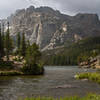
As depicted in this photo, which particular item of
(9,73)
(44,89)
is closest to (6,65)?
(9,73)

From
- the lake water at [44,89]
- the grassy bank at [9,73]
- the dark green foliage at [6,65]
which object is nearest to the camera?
the lake water at [44,89]

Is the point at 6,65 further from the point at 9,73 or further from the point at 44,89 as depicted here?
the point at 44,89

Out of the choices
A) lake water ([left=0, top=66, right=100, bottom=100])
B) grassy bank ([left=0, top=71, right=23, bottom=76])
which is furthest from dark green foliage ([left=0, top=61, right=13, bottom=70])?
lake water ([left=0, top=66, right=100, bottom=100])

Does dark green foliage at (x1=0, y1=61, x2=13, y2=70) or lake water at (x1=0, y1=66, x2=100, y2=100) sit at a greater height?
dark green foliage at (x1=0, y1=61, x2=13, y2=70)

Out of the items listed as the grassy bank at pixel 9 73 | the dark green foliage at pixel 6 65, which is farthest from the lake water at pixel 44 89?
the dark green foliage at pixel 6 65

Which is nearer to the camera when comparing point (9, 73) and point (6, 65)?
point (9, 73)

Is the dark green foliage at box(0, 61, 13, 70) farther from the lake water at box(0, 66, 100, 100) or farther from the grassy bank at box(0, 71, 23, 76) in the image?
the lake water at box(0, 66, 100, 100)

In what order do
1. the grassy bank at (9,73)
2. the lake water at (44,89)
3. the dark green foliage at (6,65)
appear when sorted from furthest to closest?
the dark green foliage at (6,65) → the grassy bank at (9,73) → the lake water at (44,89)

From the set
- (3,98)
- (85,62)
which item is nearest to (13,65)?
(3,98)

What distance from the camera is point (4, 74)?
221 ft

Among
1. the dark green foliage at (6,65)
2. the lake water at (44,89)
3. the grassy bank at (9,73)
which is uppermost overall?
the dark green foliage at (6,65)

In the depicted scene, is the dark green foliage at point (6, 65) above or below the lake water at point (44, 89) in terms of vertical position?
above

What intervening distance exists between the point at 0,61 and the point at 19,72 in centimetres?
1424

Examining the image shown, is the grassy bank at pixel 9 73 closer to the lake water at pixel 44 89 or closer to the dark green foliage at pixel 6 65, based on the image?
the dark green foliage at pixel 6 65
